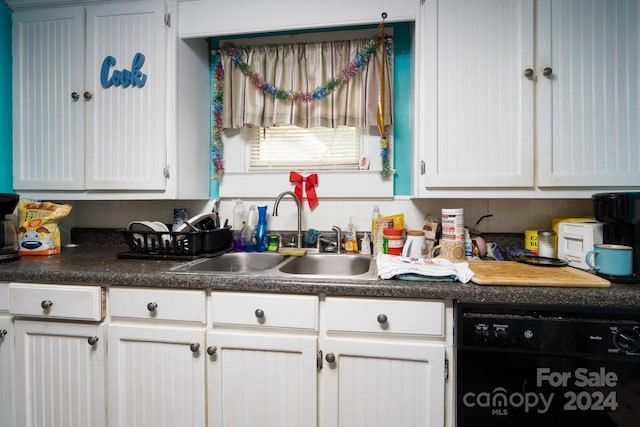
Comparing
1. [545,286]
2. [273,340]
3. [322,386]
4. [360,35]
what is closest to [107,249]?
[273,340]

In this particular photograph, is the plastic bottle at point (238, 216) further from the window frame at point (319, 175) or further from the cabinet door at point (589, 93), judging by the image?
the cabinet door at point (589, 93)

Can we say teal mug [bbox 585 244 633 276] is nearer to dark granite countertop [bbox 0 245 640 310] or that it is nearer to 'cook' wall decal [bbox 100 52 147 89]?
dark granite countertop [bbox 0 245 640 310]

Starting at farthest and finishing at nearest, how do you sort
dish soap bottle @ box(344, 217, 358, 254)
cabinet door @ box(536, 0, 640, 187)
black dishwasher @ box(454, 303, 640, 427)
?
dish soap bottle @ box(344, 217, 358, 254) < cabinet door @ box(536, 0, 640, 187) < black dishwasher @ box(454, 303, 640, 427)

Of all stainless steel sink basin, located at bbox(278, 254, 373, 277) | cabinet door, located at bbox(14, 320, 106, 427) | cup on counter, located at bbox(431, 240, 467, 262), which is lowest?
cabinet door, located at bbox(14, 320, 106, 427)

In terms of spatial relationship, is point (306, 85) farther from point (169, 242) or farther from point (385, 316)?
point (385, 316)

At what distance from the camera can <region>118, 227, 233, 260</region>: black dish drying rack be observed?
1521 millimetres

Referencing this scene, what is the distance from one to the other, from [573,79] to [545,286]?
3.12 feet

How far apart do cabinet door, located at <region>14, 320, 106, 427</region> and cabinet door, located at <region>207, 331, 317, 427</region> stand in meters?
0.47

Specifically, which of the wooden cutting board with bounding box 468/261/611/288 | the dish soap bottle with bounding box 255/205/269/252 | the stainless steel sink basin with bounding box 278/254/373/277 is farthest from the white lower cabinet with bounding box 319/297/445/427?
the dish soap bottle with bounding box 255/205/269/252

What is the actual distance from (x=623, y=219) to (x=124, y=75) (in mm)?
2326

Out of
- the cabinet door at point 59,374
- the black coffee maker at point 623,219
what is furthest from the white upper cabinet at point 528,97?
the cabinet door at point 59,374

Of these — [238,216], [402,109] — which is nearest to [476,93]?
[402,109]

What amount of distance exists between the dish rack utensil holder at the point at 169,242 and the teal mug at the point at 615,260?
1641mm

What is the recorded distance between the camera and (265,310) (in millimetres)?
1168
